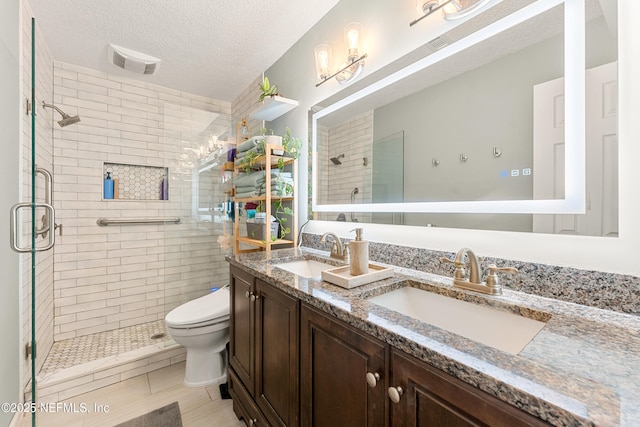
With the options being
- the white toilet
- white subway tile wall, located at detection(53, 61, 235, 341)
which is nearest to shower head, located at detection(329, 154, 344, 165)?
the white toilet

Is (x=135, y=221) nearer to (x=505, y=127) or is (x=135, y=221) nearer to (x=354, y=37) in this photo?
(x=354, y=37)

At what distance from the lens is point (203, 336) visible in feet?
5.84

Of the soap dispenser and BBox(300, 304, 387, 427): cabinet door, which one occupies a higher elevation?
the soap dispenser

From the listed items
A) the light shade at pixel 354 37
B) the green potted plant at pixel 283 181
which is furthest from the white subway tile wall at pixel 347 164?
the light shade at pixel 354 37

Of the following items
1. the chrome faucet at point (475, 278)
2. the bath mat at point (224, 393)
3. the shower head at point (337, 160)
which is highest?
the shower head at point (337, 160)

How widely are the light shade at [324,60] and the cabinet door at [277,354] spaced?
52.3 inches

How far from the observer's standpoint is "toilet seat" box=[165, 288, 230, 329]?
172 cm

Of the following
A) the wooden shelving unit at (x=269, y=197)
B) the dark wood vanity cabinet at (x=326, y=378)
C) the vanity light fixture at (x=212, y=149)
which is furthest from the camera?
the vanity light fixture at (x=212, y=149)

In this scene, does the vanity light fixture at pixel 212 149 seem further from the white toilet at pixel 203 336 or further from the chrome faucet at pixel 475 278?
the chrome faucet at pixel 475 278

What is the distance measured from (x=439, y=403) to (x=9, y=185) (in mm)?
2035

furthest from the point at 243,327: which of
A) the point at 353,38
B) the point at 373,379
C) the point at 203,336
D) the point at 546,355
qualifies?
the point at 353,38

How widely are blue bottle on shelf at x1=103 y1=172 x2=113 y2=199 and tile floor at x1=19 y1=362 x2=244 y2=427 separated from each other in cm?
165

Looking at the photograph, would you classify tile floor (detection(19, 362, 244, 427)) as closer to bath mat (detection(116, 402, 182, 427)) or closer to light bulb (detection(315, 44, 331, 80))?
bath mat (detection(116, 402, 182, 427))

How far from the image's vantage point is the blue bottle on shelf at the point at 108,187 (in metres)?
2.60
